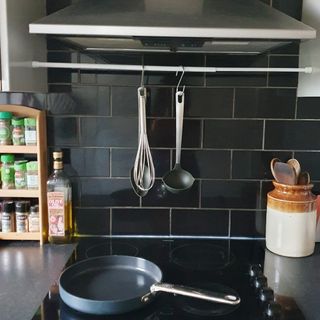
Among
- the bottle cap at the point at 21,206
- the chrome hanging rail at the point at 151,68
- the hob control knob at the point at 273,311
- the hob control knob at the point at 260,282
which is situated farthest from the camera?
the bottle cap at the point at 21,206

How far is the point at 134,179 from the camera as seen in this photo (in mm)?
1219

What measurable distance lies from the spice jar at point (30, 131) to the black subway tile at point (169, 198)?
38 centimetres

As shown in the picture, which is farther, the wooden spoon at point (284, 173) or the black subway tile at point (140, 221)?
the black subway tile at point (140, 221)

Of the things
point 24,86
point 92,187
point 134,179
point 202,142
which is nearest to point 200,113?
point 202,142

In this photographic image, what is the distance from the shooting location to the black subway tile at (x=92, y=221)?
1268 millimetres

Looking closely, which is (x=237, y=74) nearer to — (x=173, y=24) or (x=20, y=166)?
(x=173, y=24)

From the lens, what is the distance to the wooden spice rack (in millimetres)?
1172

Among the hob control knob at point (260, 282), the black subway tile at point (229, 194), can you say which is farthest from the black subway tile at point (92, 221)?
the hob control knob at point (260, 282)

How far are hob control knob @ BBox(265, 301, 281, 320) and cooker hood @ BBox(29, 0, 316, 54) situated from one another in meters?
0.56

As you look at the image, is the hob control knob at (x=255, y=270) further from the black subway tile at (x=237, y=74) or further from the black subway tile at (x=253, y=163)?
the black subway tile at (x=237, y=74)

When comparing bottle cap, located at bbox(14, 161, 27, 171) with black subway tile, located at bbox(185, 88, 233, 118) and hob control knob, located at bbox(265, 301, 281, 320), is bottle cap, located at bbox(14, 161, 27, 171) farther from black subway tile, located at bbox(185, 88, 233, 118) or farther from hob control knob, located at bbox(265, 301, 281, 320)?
hob control knob, located at bbox(265, 301, 281, 320)

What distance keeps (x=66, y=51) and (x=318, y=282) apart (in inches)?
37.3

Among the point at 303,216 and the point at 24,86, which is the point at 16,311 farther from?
the point at 303,216

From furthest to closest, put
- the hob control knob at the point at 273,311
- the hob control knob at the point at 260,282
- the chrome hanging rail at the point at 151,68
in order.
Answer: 1. the chrome hanging rail at the point at 151,68
2. the hob control knob at the point at 260,282
3. the hob control knob at the point at 273,311
